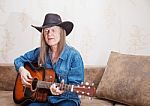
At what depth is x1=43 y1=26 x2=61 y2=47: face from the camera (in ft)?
6.42

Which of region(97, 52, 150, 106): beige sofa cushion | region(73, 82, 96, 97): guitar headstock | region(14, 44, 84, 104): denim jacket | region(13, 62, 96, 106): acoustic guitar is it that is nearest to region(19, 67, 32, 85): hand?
region(13, 62, 96, 106): acoustic guitar

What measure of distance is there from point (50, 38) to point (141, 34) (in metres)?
0.96

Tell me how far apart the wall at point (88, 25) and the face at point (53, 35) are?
54cm

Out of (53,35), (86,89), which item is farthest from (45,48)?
(86,89)

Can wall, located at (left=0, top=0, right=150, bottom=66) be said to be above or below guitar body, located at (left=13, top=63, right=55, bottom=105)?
Result: above

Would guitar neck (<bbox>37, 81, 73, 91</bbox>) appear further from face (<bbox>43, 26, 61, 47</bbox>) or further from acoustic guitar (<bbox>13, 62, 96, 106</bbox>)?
face (<bbox>43, 26, 61, 47</bbox>)

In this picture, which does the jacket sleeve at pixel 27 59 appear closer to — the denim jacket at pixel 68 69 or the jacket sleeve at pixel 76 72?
the denim jacket at pixel 68 69

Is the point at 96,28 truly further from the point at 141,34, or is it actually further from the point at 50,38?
the point at 50,38

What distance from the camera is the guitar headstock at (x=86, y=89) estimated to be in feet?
5.46

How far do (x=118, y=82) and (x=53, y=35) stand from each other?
584 mm

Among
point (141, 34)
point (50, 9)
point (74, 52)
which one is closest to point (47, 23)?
point (74, 52)

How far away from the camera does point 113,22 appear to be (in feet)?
8.31

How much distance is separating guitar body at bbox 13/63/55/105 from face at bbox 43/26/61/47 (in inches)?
→ 7.7

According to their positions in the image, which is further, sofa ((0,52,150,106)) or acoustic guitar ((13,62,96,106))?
sofa ((0,52,150,106))
